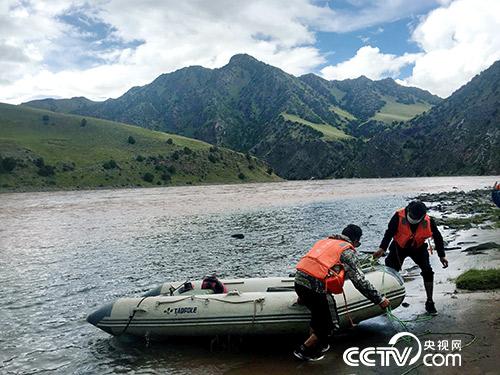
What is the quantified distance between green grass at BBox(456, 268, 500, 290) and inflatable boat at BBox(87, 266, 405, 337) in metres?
3.35

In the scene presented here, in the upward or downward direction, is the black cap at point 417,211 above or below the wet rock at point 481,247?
above

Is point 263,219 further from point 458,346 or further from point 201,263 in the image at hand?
point 458,346

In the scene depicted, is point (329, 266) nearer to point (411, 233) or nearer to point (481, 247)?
point (411, 233)

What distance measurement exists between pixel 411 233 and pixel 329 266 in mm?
3546

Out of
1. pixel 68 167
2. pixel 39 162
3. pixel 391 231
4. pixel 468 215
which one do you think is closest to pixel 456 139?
pixel 68 167

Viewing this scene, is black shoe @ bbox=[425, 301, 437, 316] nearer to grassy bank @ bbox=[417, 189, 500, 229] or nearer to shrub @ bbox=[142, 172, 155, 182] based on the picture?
grassy bank @ bbox=[417, 189, 500, 229]

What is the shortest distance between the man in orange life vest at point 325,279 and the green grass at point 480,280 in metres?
5.46

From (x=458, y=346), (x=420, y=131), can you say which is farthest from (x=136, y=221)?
(x=420, y=131)

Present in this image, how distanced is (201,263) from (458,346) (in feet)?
52.2

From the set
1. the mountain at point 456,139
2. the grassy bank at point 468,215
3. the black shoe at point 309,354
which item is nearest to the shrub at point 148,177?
the grassy bank at point 468,215

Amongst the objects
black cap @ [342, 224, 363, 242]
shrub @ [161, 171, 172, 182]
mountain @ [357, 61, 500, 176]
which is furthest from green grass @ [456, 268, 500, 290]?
mountain @ [357, 61, 500, 176]

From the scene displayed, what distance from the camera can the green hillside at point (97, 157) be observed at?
361 feet

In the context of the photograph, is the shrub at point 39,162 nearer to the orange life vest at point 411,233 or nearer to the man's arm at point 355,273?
the orange life vest at point 411,233

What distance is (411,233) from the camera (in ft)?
36.8
